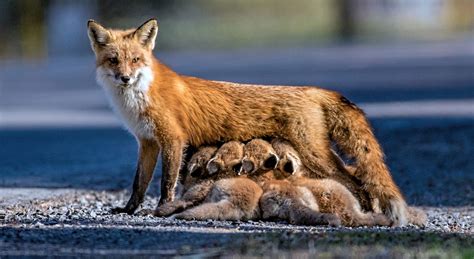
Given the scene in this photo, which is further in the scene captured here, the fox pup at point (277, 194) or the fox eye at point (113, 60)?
the fox eye at point (113, 60)

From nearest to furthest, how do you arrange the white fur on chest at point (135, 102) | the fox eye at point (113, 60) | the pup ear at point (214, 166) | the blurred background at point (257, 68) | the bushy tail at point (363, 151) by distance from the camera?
the bushy tail at point (363, 151) → the pup ear at point (214, 166) → the white fur on chest at point (135, 102) → the fox eye at point (113, 60) → the blurred background at point (257, 68)

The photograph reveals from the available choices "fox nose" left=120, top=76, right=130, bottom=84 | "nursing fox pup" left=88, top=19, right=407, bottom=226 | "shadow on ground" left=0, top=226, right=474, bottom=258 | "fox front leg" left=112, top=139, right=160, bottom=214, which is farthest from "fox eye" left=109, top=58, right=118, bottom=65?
"shadow on ground" left=0, top=226, right=474, bottom=258

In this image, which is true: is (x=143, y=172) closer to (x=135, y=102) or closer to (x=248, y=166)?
(x=135, y=102)

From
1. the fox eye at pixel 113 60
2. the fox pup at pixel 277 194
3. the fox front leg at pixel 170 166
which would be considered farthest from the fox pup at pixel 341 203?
the fox eye at pixel 113 60

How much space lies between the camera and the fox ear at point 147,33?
11344mm

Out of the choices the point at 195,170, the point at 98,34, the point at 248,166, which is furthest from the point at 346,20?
the point at 248,166

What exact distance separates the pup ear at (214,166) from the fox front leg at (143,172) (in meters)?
0.71

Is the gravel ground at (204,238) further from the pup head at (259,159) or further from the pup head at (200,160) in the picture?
the pup head at (200,160)

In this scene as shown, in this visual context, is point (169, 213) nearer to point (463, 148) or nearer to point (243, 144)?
point (243, 144)

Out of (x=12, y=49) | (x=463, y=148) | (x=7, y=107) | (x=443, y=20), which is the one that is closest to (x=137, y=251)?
(x=463, y=148)

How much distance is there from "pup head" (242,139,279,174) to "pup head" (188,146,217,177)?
362 millimetres

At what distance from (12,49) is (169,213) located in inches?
1145

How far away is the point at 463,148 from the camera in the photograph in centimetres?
1678

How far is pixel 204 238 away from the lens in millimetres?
9070
